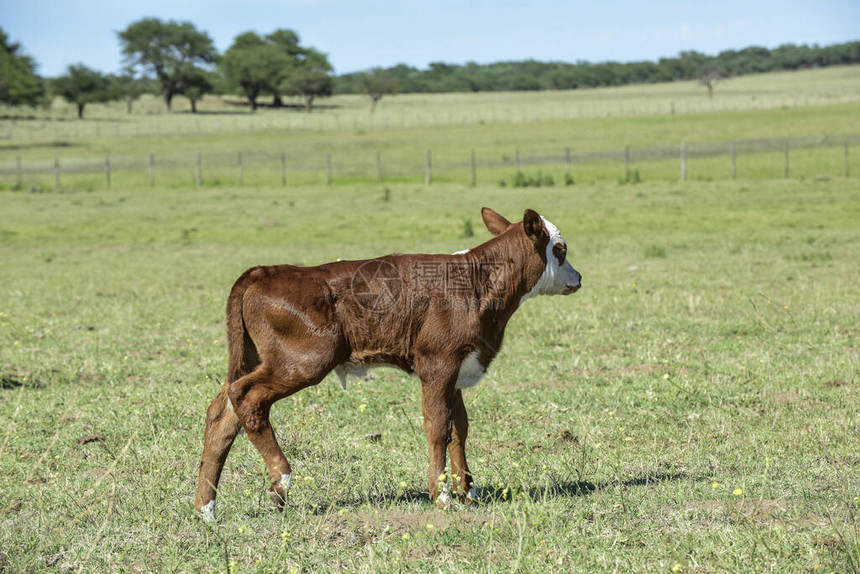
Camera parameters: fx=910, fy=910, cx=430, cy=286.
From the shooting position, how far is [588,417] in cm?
791

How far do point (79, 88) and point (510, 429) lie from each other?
90.1 metres

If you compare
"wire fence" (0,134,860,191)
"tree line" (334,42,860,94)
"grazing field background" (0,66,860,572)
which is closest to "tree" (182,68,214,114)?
"tree line" (334,42,860,94)

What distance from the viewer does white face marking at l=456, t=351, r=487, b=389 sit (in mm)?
5551

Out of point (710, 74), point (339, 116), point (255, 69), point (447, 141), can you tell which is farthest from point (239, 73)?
point (710, 74)

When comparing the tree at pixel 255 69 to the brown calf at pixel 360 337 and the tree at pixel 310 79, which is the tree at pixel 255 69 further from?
the brown calf at pixel 360 337

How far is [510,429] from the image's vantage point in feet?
25.4

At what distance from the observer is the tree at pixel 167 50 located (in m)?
97.1

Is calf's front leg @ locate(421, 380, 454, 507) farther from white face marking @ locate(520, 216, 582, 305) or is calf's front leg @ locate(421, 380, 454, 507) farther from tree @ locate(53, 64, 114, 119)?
tree @ locate(53, 64, 114, 119)

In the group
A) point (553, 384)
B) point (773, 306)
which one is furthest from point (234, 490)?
point (773, 306)

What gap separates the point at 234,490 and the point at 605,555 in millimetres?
2632

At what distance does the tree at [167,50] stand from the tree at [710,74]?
54.1m

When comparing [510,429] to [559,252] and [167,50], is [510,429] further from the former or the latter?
[167,50]

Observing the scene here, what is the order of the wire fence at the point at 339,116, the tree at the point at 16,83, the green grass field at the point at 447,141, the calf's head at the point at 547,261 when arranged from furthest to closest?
the wire fence at the point at 339,116 < the tree at the point at 16,83 < the green grass field at the point at 447,141 < the calf's head at the point at 547,261

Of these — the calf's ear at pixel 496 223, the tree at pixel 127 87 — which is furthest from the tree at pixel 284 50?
the calf's ear at pixel 496 223
